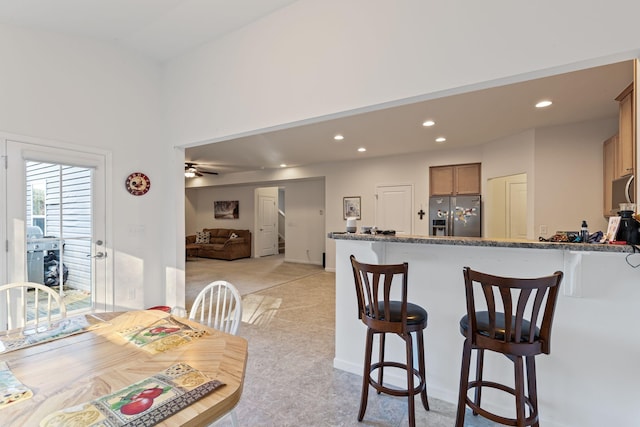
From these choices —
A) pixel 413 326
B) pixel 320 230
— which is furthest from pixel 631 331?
pixel 320 230

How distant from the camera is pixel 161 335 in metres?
1.45

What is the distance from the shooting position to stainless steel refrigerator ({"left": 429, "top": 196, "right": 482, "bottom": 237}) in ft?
17.9

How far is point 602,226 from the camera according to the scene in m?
4.00

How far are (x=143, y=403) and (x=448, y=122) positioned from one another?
14.1 feet

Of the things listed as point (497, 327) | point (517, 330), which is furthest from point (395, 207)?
point (517, 330)

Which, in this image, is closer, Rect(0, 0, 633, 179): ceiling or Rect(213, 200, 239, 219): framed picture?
Rect(0, 0, 633, 179): ceiling

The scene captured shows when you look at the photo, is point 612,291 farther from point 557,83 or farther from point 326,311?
point 326,311

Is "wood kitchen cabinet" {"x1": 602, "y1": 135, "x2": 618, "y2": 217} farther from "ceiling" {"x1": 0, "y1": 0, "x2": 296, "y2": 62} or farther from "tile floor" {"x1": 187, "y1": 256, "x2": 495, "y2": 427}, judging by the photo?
"ceiling" {"x1": 0, "y1": 0, "x2": 296, "y2": 62}

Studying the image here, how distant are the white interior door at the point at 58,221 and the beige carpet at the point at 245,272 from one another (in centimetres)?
143

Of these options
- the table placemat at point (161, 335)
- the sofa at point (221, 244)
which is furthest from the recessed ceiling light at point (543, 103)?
the sofa at point (221, 244)

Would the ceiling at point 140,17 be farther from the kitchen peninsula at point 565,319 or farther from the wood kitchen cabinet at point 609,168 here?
the wood kitchen cabinet at point 609,168

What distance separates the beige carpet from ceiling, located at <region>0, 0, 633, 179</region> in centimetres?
258

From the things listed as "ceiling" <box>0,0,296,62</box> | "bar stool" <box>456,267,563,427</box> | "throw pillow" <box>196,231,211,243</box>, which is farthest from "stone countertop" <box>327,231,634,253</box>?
"throw pillow" <box>196,231,211,243</box>

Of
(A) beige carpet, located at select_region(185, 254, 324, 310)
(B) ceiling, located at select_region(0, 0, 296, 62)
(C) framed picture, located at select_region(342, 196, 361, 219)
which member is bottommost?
(A) beige carpet, located at select_region(185, 254, 324, 310)
